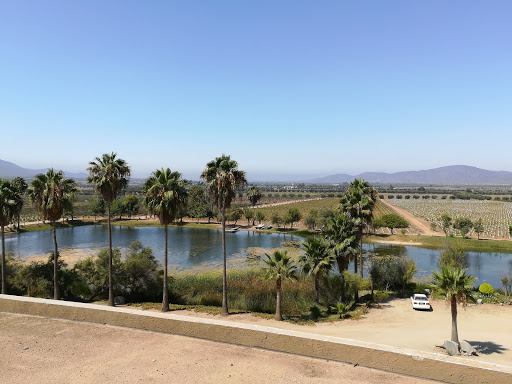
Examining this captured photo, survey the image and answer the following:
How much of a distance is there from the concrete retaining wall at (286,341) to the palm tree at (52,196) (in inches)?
496

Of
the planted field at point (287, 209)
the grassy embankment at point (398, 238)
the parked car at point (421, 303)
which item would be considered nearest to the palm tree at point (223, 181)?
the parked car at point (421, 303)

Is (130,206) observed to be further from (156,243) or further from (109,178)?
(109,178)

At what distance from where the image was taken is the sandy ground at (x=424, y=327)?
17177 mm

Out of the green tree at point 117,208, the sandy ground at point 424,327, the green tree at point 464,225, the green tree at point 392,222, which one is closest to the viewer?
the sandy ground at point 424,327

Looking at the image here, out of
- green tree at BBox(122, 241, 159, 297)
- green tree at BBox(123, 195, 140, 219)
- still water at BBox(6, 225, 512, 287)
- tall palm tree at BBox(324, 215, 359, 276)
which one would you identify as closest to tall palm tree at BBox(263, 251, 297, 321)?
tall palm tree at BBox(324, 215, 359, 276)

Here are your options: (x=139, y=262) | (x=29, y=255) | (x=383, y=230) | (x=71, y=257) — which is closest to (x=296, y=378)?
(x=139, y=262)

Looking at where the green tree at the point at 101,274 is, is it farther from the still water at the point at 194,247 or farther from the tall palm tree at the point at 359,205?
the tall palm tree at the point at 359,205

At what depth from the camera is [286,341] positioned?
10023mm

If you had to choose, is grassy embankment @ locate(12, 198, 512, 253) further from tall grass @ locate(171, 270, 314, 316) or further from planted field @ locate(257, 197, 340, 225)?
tall grass @ locate(171, 270, 314, 316)

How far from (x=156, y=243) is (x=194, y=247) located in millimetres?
9375

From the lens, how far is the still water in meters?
49.2

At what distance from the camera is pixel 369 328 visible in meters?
21.1

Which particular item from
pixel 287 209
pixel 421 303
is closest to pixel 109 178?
pixel 421 303

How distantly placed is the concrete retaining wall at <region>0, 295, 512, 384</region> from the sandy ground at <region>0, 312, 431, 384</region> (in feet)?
0.74
